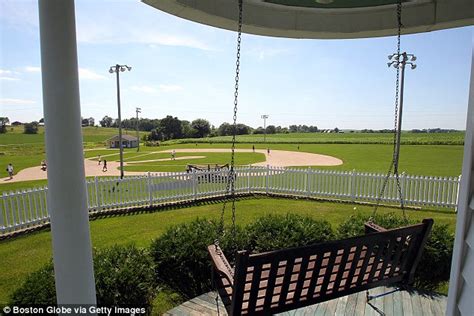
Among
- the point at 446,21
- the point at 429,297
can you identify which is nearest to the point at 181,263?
the point at 429,297

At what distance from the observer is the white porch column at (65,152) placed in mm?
1463

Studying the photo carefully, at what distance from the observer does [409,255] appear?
2504 millimetres

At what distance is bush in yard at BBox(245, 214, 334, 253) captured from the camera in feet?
12.4

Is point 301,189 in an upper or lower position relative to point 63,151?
lower

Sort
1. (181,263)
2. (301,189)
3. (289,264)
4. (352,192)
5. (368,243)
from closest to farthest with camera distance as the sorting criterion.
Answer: (289,264), (368,243), (181,263), (352,192), (301,189)

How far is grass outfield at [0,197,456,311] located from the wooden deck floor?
21.1 inches

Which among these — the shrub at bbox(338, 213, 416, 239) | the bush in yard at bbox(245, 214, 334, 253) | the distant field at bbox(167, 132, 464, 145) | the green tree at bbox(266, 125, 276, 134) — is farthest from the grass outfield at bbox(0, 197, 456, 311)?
the green tree at bbox(266, 125, 276, 134)

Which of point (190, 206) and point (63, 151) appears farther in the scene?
point (190, 206)

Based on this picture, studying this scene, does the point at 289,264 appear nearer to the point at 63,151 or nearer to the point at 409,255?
the point at 409,255

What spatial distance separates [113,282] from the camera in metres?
2.68

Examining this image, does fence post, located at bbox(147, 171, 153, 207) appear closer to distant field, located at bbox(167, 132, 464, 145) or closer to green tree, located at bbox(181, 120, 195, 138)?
distant field, located at bbox(167, 132, 464, 145)

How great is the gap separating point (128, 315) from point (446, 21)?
4.49 metres

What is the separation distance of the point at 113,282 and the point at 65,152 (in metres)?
1.68

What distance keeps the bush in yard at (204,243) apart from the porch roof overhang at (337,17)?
2.46 meters
